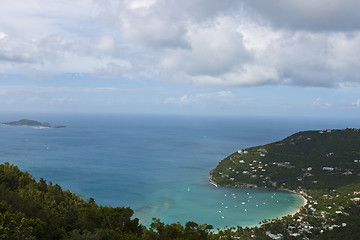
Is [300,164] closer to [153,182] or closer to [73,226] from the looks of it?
[153,182]

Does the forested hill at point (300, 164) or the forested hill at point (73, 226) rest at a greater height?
the forested hill at point (73, 226)

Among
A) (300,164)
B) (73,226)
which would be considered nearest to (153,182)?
(300,164)

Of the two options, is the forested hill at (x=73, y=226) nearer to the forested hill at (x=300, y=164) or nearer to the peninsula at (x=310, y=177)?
the peninsula at (x=310, y=177)

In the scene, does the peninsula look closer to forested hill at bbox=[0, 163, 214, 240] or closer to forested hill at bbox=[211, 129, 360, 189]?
forested hill at bbox=[211, 129, 360, 189]

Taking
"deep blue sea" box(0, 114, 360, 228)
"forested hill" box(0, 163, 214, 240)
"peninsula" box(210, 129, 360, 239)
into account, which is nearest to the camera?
"forested hill" box(0, 163, 214, 240)

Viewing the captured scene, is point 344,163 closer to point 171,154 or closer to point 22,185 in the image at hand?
point 171,154

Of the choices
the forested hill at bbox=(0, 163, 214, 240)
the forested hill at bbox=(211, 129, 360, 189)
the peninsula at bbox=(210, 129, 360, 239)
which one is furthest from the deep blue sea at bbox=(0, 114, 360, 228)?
the forested hill at bbox=(0, 163, 214, 240)

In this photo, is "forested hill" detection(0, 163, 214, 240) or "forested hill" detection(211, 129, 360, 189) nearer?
"forested hill" detection(0, 163, 214, 240)

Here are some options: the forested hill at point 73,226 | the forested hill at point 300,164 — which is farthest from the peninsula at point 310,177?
the forested hill at point 73,226

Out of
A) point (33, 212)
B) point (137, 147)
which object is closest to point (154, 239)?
point (33, 212)
